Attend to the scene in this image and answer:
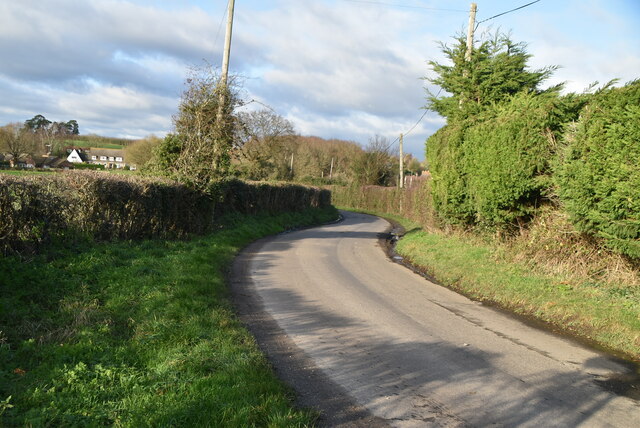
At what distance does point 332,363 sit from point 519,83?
15627mm

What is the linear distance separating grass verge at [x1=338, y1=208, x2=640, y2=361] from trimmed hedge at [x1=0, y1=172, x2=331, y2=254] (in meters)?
7.73

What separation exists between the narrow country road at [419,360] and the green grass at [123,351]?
56 centimetres

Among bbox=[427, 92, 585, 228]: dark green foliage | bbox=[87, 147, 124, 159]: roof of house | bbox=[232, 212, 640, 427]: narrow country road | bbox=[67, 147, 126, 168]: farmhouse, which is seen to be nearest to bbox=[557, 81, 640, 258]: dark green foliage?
bbox=[427, 92, 585, 228]: dark green foliage

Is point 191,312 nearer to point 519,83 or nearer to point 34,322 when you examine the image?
point 34,322

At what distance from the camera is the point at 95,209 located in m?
11.0

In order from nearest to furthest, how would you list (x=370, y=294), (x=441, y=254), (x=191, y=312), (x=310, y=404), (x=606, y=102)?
(x=310, y=404) < (x=191, y=312) < (x=606, y=102) < (x=370, y=294) < (x=441, y=254)

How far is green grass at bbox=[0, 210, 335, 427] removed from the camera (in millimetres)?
4180

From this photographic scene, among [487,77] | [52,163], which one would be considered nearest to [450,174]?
[487,77]

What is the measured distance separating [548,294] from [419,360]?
4633mm

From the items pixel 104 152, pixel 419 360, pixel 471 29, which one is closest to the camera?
pixel 419 360

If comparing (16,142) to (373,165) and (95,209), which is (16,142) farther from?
(95,209)

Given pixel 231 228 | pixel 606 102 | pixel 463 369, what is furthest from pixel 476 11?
pixel 463 369

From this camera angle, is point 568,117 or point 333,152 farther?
point 333,152

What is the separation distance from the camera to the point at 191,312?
7.25 m
